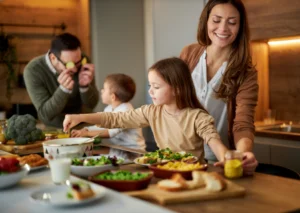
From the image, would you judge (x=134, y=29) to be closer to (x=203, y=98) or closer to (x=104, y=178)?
(x=203, y=98)

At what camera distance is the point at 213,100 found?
2.30 metres

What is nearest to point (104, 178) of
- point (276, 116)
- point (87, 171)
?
point (87, 171)

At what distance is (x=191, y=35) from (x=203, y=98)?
99.0 inches

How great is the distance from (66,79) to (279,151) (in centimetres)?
153

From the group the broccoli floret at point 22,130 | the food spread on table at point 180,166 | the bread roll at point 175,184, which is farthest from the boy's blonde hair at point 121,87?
the bread roll at point 175,184

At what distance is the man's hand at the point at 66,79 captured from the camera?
9.44ft

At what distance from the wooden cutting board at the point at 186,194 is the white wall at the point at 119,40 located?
12.6 feet

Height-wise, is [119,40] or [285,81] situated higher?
[119,40]

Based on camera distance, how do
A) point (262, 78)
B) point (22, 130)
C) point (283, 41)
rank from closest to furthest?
point (22, 130), point (283, 41), point (262, 78)

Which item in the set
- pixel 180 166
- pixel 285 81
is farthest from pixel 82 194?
pixel 285 81

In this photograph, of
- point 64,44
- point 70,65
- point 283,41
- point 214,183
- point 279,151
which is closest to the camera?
point 214,183

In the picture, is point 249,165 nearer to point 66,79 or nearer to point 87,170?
point 87,170

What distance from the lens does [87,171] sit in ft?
5.27

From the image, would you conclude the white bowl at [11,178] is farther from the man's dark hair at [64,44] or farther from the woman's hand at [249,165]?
the man's dark hair at [64,44]
